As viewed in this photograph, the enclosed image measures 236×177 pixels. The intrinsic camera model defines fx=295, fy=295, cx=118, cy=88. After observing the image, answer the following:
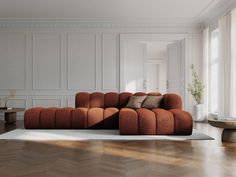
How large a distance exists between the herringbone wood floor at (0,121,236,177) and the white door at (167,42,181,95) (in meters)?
4.17

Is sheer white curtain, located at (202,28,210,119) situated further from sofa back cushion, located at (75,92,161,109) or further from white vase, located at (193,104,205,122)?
sofa back cushion, located at (75,92,161,109)

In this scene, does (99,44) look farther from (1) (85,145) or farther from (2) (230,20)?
(1) (85,145)

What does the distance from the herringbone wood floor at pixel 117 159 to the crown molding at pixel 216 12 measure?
326 centimetres

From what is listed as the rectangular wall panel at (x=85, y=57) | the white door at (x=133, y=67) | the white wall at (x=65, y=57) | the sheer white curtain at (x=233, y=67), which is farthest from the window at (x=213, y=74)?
the rectangular wall panel at (x=85, y=57)

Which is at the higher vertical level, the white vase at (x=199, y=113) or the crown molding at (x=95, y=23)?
the crown molding at (x=95, y=23)

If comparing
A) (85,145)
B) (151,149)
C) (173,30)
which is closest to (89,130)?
(85,145)

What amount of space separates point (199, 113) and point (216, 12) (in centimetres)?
254

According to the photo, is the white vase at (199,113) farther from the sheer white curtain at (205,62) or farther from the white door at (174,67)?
the white door at (174,67)

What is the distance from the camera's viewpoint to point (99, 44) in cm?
829

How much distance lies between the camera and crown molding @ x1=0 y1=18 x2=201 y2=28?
26.8ft

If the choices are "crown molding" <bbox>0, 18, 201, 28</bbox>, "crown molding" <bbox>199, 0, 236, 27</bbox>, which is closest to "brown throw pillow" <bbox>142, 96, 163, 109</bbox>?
"crown molding" <bbox>199, 0, 236, 27</bbox>

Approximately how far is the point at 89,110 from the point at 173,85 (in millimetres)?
3564

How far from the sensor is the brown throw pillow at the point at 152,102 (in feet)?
19.4

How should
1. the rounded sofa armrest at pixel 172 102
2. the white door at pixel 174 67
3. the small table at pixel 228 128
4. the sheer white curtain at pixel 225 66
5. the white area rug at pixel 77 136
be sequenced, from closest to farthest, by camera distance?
the small table at pixel 228 128 → the white area rug at pixel 77 136 → the rounded sofa armrest at pixel 172 102 → the sheer white curtain at pixel 225 66 → the white door at pixel 174 67
